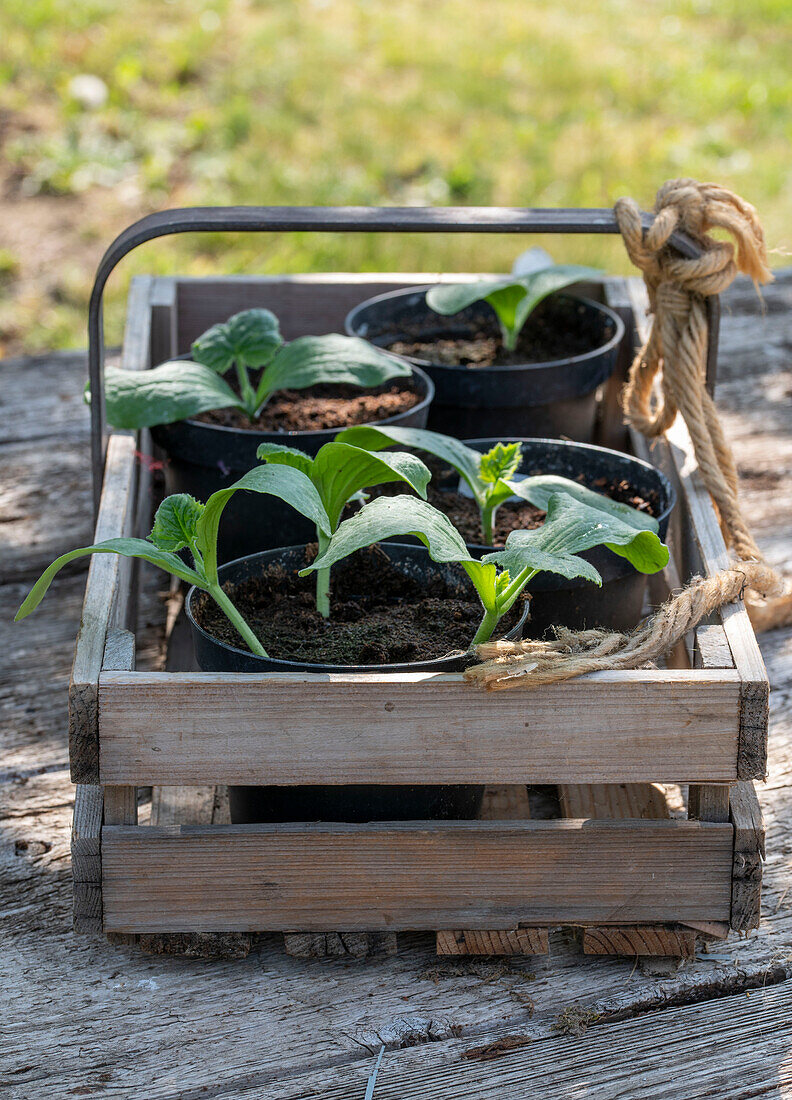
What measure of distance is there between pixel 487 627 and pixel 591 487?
0.52 metres

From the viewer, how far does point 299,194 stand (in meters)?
3.92

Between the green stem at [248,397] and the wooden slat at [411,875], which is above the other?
the green stem at [248,397]

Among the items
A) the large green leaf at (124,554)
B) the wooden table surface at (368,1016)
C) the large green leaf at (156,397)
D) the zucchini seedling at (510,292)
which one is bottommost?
the wooden table surface at (368,1016)

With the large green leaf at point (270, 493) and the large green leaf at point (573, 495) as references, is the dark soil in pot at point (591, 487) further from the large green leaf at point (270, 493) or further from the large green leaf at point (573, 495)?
the large green leaf at point (270, 493)

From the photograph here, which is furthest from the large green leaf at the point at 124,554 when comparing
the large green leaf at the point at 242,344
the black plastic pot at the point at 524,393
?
the black plastic pot at the point at 524,393

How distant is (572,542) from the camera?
3.60ft

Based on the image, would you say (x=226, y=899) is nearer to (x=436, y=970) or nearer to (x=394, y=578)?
(x=436, y=970)

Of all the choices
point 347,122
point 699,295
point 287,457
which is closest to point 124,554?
point 287,457

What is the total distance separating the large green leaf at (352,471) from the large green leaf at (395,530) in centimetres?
4

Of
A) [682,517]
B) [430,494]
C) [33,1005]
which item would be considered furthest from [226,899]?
[682,517]

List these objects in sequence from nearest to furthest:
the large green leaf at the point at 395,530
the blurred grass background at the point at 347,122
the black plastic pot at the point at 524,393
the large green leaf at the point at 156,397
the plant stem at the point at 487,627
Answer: the large green leaf at the point at 395,530, the plant stem at the point at 487,627, the large green leaf at the point at 156,397, the black plastic pot at the point at 524,393, the blurred grass background at the point at 347,122

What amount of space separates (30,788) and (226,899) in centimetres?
41

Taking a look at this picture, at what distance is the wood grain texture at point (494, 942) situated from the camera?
116 cm

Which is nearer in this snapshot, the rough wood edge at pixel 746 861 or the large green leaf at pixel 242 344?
the rough wood edge at pixel 746 861
